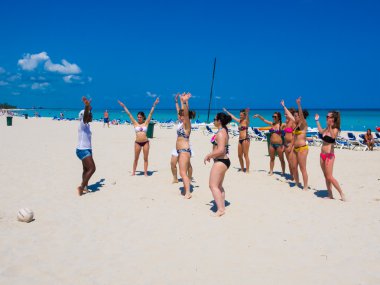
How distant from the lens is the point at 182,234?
4.96 meters

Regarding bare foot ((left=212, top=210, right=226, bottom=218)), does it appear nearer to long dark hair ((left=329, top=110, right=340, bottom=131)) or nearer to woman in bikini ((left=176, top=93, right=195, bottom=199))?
woman in bikini ((left=176, top=93, right=195, bottom=199))

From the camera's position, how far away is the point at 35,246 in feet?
14.5

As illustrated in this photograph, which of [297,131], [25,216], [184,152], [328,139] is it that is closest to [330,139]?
[328,139]

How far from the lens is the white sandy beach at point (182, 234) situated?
12.5 ft

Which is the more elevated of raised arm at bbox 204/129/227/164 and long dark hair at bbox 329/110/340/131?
long dark hair at bbox 329/110/340/131

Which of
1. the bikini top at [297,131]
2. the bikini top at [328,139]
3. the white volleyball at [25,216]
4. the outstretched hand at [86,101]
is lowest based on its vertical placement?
the white volleyball at [25,216]

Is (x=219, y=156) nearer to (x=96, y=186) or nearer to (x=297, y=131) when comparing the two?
(x=297, y=131)

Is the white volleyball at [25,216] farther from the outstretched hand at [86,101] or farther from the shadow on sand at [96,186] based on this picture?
the outstretched hand at [86,101]

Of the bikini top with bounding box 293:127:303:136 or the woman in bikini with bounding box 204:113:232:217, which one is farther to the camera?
the bikini top with bounding box 293:127:303:136

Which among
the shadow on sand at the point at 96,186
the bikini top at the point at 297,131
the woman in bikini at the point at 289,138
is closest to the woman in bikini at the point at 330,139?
the bikini top at the point at 297,131

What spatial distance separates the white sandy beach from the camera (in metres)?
3.80

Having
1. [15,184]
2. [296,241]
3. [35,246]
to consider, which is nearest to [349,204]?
[296,241]

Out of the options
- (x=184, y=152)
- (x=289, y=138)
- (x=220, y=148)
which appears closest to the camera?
(x=220, y=148)

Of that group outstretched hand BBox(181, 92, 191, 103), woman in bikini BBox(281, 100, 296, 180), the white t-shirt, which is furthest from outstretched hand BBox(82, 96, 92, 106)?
woman in bikini BBox(281, 100, 296, 180)
